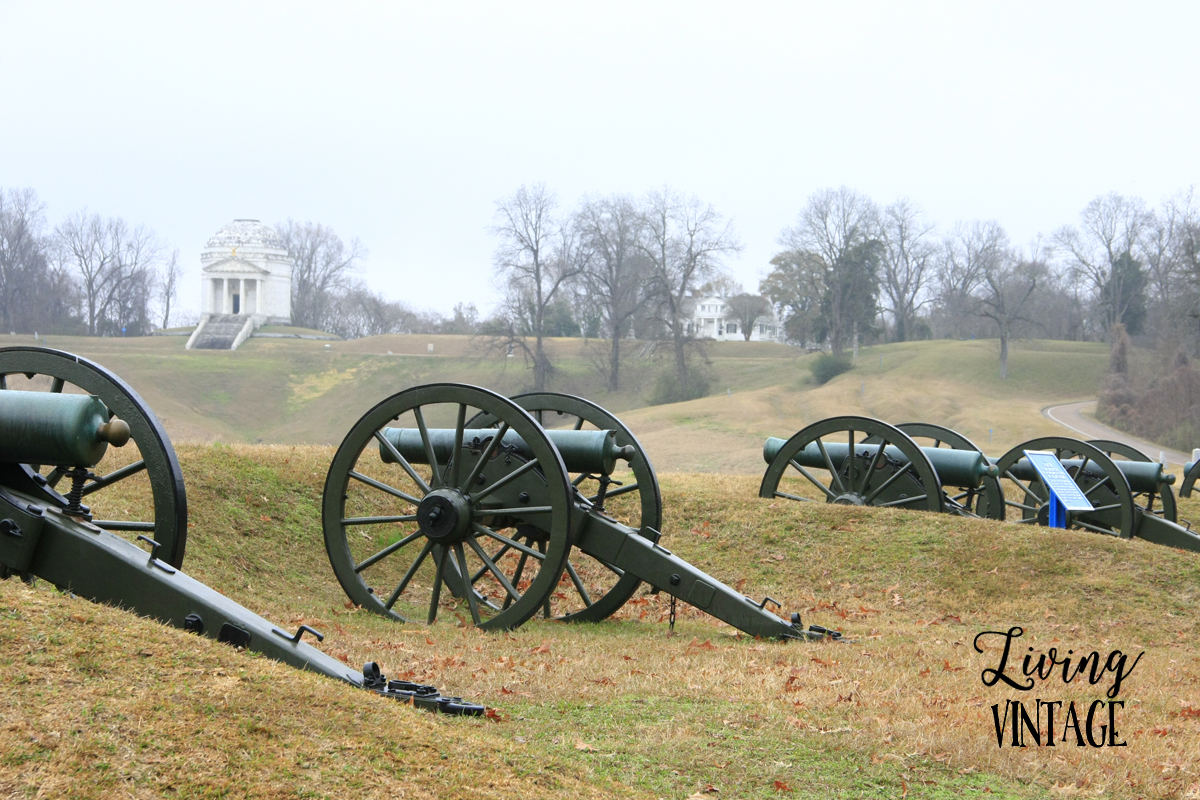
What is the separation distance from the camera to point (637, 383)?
62875mm

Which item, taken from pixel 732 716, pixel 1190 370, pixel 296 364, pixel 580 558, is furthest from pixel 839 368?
pixel 732 716

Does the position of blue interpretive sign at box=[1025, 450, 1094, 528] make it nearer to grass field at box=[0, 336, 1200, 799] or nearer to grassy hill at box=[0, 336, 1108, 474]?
grass field at box=[0, 336, 1200, 799]

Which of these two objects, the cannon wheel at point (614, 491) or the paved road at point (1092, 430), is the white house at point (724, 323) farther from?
the cannon wheel at point (614, 491)

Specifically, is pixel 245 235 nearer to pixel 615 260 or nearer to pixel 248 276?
pixel 248 276

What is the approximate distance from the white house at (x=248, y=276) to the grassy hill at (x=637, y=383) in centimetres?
1153

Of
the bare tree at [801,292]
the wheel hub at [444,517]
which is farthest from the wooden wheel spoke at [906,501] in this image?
the bare tree at [801,292]

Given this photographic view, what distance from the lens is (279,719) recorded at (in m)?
3.96

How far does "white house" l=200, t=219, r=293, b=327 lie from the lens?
84.2m

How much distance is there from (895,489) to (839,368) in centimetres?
4953

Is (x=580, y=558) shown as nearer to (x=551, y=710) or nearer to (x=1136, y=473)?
(x=551, y=710)

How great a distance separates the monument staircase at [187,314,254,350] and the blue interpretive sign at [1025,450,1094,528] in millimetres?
65003

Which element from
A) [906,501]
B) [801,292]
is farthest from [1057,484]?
[801,292]

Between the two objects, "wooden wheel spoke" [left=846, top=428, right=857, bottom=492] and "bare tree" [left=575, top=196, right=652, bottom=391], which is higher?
"bare tree" [left=575, top=196, right=652, bottom=391]

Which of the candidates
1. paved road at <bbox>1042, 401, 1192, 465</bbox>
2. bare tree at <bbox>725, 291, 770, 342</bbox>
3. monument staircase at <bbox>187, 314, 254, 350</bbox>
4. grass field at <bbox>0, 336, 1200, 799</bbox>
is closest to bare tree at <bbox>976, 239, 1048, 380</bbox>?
paved road at <bbox>1042, 401, 1192, 465</bbox>
